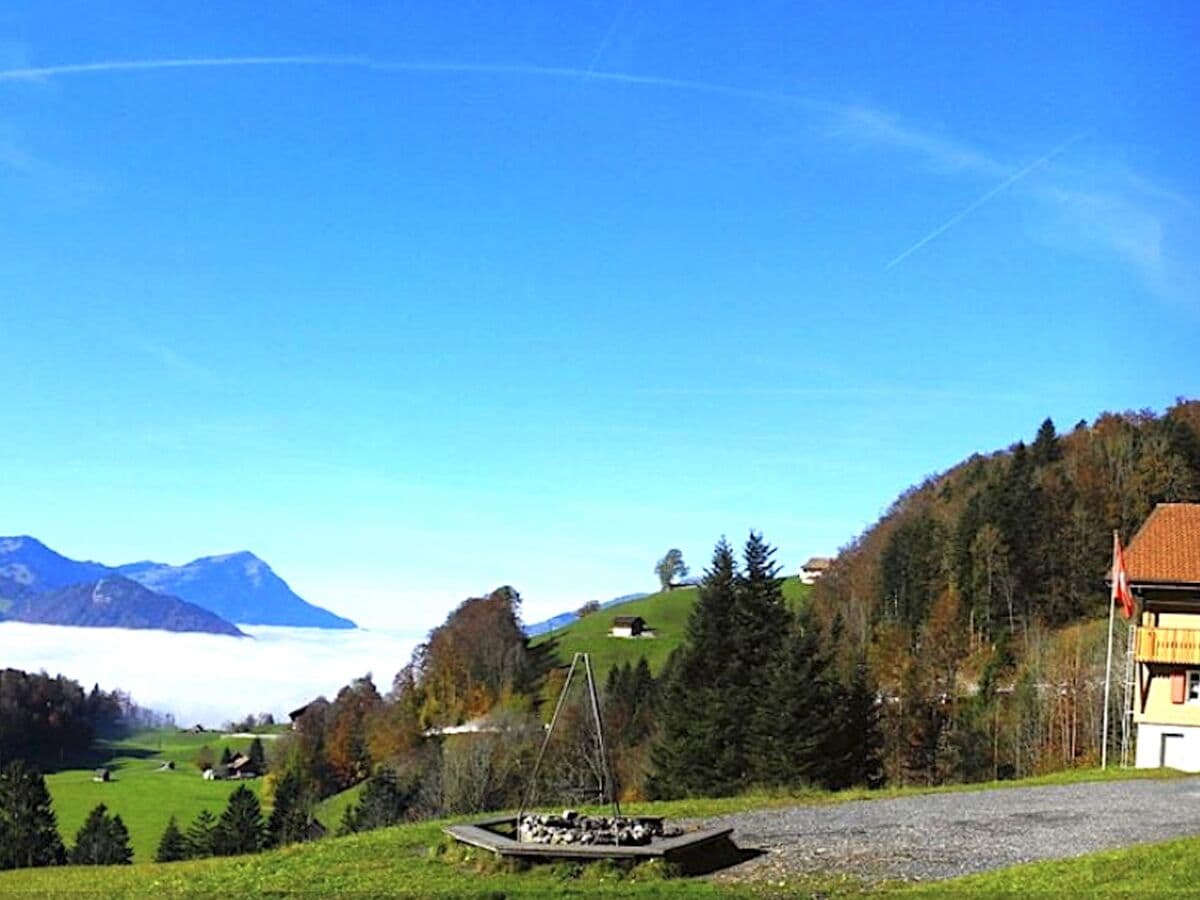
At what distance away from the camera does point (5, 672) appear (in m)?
150

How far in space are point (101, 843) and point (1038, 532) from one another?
77.5 meters

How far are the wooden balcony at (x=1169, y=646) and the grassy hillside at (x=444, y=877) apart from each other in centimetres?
2234

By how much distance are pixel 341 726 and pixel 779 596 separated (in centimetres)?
8311

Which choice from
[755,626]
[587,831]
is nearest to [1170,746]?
[755,626]

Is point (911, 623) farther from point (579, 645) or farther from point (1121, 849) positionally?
point (1121, 849)

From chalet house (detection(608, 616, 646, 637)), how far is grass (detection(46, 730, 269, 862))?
148 ft

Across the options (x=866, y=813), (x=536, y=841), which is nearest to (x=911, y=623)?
(x=866, y=813)

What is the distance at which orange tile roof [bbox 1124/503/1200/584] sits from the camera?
1625 inches

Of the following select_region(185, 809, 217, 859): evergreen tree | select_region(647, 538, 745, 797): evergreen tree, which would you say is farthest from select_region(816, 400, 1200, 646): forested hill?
select_region(647, 538, 745, 797): evergreen tree

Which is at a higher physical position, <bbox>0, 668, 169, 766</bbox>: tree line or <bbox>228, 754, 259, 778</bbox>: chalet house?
<bbox>0, 668, 169, 766</bbox>: tree line

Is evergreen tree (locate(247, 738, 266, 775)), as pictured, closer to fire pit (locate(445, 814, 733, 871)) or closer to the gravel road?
the gravel road

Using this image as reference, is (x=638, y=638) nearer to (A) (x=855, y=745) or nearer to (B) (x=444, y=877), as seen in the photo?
(A) (x=855, y=745)

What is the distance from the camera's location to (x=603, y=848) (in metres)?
19.2

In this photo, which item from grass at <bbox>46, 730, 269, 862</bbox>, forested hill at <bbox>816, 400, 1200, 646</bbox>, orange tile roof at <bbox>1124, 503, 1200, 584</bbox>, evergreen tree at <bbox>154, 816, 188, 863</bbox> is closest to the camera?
orange tile roof at <bbox>1124, 503, 1200, 584</bbox>
